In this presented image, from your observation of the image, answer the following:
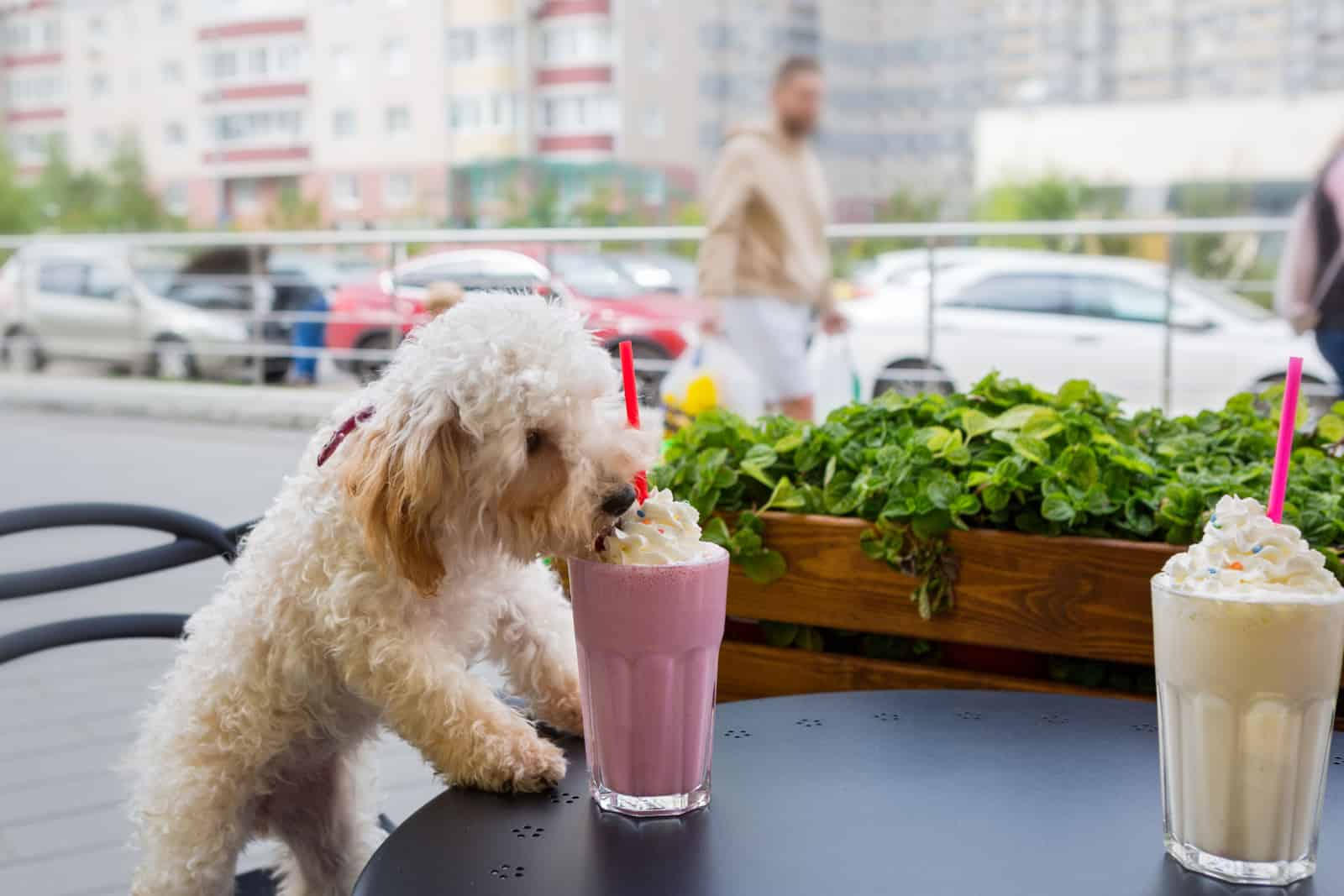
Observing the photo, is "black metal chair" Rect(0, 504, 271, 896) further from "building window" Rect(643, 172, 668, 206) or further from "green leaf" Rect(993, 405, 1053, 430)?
A: "building window" Rect(643, 172, 668, 206)

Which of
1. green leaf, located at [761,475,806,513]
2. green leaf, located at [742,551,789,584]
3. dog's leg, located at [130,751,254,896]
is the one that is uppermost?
green leaf, located at [761,475,806,513]

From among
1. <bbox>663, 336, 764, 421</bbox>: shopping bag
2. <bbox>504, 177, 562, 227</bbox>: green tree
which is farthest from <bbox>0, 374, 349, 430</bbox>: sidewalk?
<bbox>504, 177, 562, 227</bbox>: green tree

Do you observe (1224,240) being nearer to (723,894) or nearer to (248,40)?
(723,894)

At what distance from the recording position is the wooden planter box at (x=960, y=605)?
1.48 meters

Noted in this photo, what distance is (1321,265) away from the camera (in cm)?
437

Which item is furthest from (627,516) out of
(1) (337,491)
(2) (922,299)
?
(2) (922,299)

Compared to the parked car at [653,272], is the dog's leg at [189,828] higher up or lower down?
lower down

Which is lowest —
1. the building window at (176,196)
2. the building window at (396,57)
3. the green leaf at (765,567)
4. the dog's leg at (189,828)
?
the dog's leg at (189,828)

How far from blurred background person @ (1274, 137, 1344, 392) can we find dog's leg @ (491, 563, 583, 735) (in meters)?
3.80

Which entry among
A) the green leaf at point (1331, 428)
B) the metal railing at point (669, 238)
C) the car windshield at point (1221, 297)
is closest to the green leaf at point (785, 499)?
the green leaf at point (1331, 428)

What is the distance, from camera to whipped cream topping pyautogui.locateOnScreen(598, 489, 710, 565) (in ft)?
3.26

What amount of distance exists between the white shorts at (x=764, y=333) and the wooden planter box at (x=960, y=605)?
267 centimetres

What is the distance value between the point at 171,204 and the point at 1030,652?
35.1 metres

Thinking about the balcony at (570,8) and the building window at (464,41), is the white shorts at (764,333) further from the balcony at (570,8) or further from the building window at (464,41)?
the building window at (464,41)
